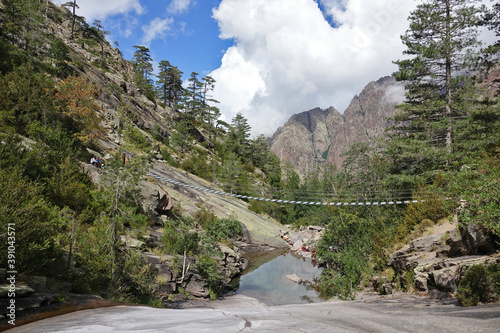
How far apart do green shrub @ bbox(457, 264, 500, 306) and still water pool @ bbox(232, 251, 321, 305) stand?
9327 millimetres

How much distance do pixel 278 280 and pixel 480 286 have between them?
13.7 m

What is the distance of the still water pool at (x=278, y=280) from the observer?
44.7 ft

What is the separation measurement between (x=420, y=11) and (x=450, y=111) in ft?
23.5

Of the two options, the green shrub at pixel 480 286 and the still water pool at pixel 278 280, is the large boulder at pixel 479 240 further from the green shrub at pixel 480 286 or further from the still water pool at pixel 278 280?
the still water pool at pixel 278 280

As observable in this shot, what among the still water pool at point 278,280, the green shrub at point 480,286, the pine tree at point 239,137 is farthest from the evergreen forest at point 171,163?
the pine tree at point 239,137

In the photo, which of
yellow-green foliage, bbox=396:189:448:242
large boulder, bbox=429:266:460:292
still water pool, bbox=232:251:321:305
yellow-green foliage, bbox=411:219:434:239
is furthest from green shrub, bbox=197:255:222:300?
yellow-green foliage, bbox=411:219:434:239

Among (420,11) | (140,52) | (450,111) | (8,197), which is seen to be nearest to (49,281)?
(8,197)

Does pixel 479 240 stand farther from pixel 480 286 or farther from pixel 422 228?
pixel 422 228

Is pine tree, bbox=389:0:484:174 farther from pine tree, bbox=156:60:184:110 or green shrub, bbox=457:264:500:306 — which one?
pine tree, bbox=156:60:184:110

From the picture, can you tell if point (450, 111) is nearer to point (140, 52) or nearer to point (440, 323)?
point (440, 323)

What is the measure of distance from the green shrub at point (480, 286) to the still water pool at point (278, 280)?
9327mm

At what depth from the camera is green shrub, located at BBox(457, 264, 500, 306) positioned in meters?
4.38

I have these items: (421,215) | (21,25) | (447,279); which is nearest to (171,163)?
(21,25)

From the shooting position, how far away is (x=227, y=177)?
121 feet
